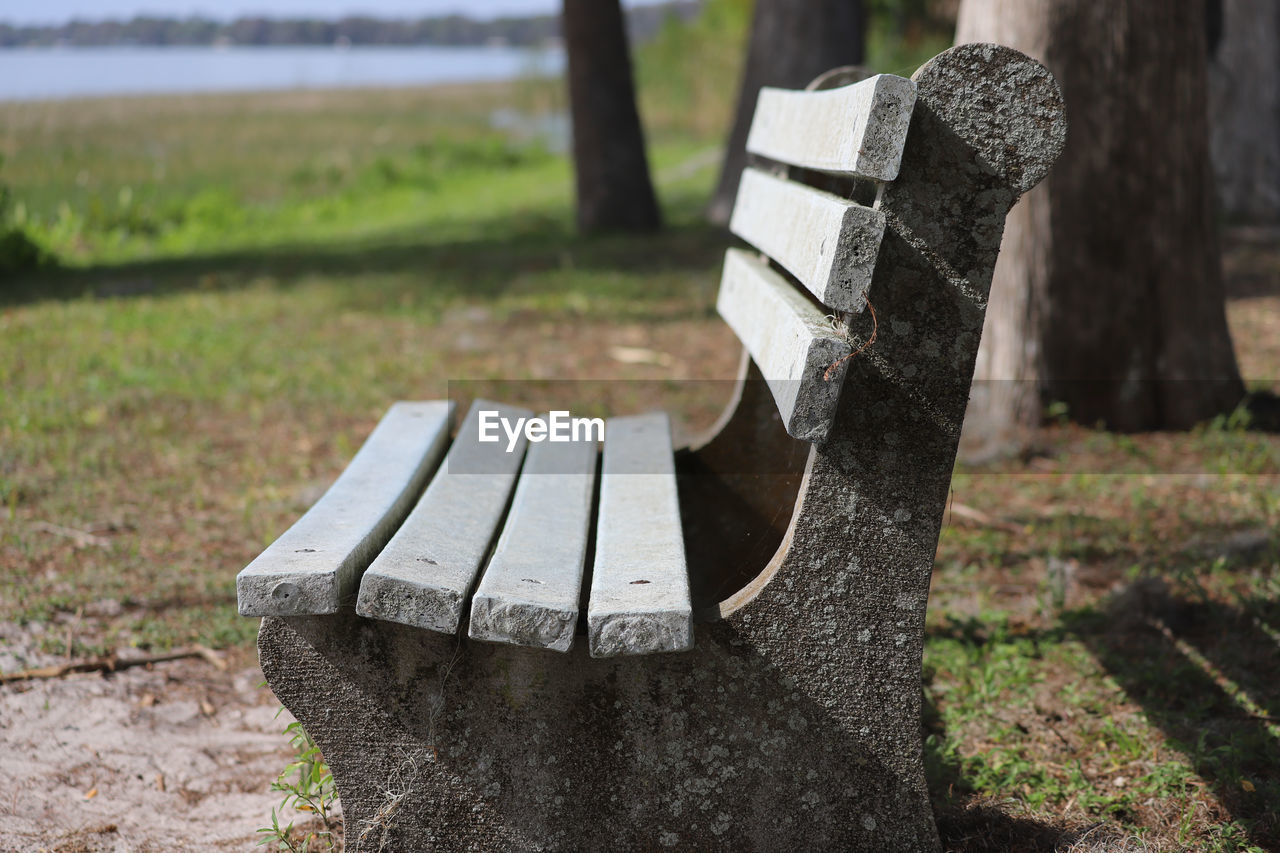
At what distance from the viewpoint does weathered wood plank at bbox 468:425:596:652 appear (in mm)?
1606

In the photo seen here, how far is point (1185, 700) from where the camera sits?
2.54m

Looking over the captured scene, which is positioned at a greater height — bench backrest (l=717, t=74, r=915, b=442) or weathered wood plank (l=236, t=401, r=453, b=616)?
bench backrest (l=717, t=74, r=915, b=442)

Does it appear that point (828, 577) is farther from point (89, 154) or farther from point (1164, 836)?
point (89, 154)

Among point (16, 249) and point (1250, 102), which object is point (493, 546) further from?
point (16, 249)

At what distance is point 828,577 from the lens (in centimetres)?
176

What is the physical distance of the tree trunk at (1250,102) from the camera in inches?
300

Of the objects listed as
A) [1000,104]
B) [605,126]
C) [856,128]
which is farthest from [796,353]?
[605,126]

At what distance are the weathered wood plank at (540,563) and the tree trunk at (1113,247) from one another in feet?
8.00

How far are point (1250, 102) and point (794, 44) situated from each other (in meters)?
3.49

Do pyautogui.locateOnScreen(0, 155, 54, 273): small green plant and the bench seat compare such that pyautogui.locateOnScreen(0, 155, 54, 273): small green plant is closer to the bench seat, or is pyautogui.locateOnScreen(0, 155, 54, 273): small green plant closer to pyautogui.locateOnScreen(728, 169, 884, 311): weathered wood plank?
the bench seat

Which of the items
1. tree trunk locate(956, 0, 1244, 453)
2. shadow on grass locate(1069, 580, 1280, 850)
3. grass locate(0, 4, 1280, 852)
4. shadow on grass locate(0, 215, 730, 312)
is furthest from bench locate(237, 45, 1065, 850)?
shadow on grass locate(0, 215, 730, 312)

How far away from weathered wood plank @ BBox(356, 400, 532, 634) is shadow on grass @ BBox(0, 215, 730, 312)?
501 centimetres

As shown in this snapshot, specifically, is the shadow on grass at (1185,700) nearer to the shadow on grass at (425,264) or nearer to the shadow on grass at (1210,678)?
the shadow on grass at (1210,678)

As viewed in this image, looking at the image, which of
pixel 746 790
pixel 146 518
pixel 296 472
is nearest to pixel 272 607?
pixel 746 790
